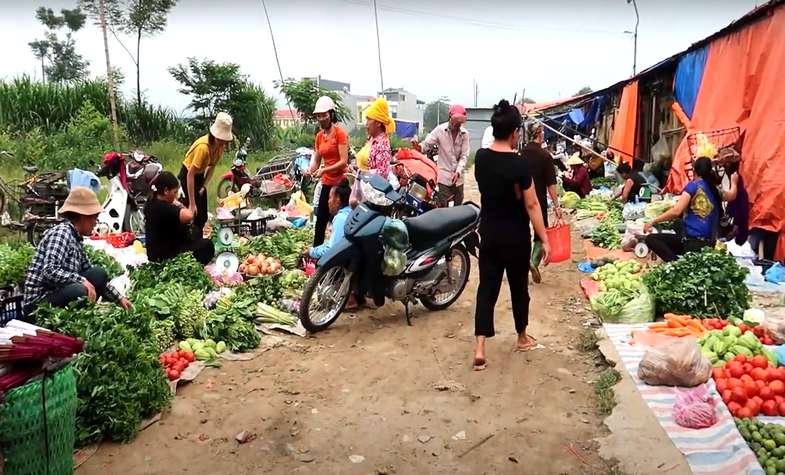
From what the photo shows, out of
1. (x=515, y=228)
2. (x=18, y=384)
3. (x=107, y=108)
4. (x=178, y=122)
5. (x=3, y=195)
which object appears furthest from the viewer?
(x=178, y=122)

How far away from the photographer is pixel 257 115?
826 inches

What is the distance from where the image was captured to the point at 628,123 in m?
13.3

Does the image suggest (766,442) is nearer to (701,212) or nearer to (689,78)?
(701,212)

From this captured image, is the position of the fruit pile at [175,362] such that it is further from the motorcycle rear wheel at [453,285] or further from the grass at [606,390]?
the grass at [606,390]

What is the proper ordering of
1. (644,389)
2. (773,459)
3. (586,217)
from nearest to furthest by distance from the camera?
(773,459), (644,389), (586,217)

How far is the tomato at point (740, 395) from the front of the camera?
11.4 feet

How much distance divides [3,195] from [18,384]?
748 cm

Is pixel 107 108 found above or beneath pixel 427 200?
above

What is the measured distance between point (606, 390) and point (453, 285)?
2254 mm

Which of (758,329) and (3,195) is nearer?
(758,329)

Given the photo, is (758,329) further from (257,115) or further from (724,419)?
(257,115)

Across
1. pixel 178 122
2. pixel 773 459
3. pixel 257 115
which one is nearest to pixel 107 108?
pixel 178 122

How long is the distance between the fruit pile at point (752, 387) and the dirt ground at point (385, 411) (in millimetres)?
765

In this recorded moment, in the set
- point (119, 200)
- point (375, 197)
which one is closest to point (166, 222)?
point (375, 197)
